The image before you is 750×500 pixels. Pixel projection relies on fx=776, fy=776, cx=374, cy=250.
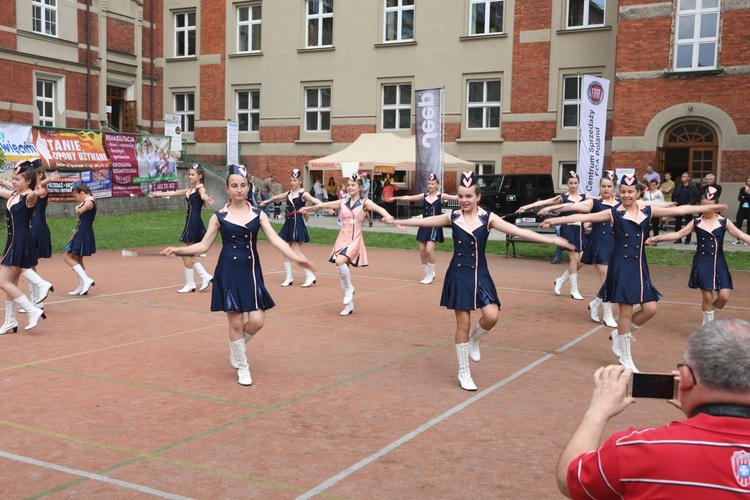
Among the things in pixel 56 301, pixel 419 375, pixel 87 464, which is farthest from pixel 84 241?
pixel 87 464

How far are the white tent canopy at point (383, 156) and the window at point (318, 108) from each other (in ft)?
17.5

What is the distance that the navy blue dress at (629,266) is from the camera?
8484 mm

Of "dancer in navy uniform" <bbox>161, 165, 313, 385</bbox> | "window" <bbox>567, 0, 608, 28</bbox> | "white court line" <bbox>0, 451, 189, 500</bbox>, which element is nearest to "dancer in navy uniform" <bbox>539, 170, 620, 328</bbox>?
"dancer in navy uniform" <bbox>161, 165, 313, 385</bbox>

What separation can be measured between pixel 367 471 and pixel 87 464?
1920mm

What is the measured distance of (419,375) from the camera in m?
8.11

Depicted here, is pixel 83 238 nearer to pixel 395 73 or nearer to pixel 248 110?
pixel 395 73

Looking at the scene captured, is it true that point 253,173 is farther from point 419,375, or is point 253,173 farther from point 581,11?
point 419,375

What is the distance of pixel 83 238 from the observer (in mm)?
13281

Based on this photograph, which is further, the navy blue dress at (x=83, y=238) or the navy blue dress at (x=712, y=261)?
the navy blue dress at (x=83, y=238)

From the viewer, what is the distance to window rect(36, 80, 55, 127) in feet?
107

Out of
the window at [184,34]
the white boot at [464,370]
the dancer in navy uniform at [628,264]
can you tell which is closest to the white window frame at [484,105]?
the window at [184,34]

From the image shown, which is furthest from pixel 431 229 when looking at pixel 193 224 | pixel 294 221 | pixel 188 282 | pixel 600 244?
pixel 188 282

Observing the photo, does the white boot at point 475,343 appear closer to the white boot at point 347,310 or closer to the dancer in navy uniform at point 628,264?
the dancer in navy uniform at point 628,264

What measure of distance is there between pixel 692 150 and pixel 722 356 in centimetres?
2784
